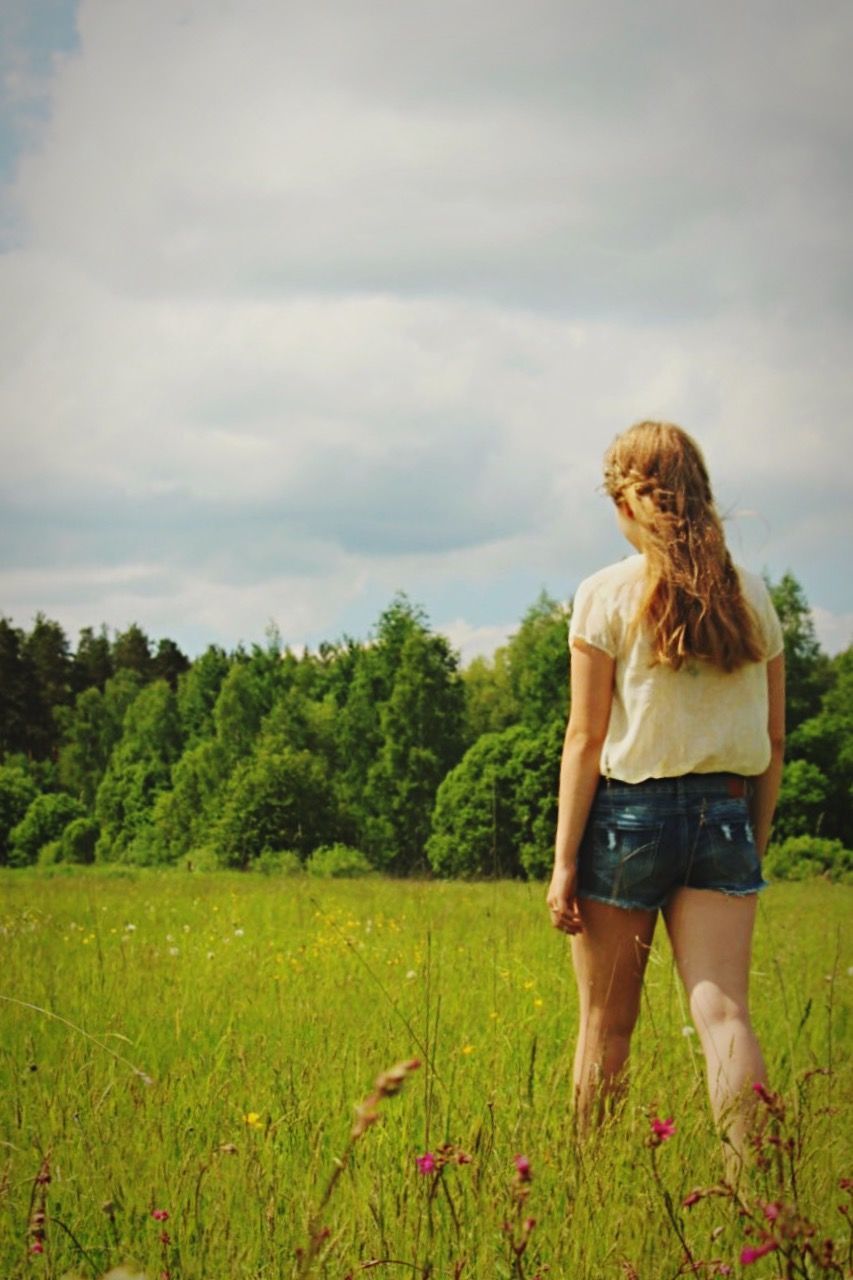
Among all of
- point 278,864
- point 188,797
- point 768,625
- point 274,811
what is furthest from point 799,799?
point 768,625

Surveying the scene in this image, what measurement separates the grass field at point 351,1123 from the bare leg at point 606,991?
9 centimetres

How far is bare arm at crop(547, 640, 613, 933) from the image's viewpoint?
3137 millimetres

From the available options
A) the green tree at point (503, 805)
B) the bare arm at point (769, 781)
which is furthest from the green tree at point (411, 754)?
the bare arm at point (769, 781)

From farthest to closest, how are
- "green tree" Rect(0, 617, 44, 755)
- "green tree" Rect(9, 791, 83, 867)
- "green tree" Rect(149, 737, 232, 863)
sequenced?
"green tree" Rect(149, 737, 232, 863) → "green tree" Rect(0, 617, 44, 755) → "green tree" Rect(9, 791, 83, 867)

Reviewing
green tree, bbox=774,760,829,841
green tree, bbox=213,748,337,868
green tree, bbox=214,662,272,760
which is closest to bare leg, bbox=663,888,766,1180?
green tree, bbox=213,748,337,868

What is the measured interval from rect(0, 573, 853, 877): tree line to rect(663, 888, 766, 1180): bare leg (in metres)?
25.3

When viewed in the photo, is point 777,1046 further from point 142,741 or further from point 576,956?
point 142,741

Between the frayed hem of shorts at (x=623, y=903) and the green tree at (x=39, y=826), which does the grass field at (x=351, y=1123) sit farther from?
the green tree at (x=39, y=826)

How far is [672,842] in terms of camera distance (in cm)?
303

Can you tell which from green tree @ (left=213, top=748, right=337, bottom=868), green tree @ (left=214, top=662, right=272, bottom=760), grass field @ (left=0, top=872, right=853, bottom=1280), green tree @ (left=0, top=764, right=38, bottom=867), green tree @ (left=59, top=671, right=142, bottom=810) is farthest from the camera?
green tree @ (left=59, top=671, right=142, bottom=810)

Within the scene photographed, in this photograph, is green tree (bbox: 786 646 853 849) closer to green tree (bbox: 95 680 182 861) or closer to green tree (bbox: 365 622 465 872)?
green tree (bbox: 365 622 465 872)

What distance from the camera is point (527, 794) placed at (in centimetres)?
3503

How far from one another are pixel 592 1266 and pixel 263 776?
32064 mm

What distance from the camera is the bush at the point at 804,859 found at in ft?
92.6
